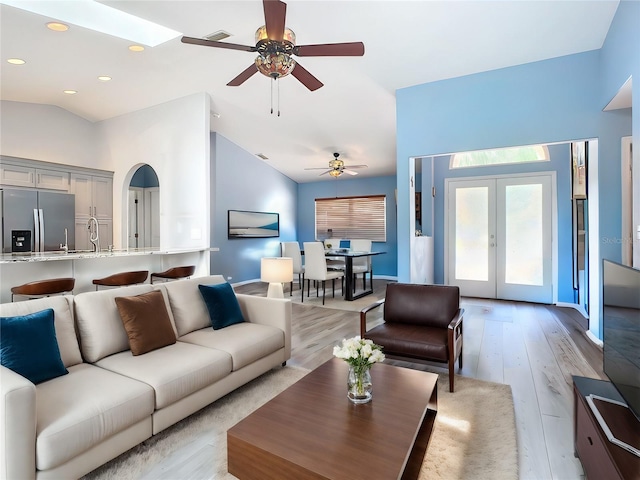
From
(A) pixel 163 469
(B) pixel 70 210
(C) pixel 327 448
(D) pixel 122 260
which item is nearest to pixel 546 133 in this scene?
(C) pixel 327 448

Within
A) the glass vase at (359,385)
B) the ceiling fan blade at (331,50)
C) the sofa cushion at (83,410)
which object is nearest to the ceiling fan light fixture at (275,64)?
the ceiling fan blade at (331,50)

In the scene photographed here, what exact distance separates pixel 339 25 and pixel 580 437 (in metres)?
3.89

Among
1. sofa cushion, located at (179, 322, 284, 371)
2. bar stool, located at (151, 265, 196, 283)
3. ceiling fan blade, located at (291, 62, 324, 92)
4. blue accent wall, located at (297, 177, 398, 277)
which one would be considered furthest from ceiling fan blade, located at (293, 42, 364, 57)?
blue accent wall, located at (297, 177, 398, 277)

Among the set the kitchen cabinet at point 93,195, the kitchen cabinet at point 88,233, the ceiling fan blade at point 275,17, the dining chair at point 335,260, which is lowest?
the dining chair at point 335,260

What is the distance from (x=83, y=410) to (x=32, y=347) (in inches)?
20.3

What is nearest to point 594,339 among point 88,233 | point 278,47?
point 278,47

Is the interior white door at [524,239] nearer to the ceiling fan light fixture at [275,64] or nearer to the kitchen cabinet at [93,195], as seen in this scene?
the ceiling fan light fixture at [275,64]

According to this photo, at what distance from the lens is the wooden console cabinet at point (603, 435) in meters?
1.28

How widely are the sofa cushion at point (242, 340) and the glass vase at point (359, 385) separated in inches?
40.9

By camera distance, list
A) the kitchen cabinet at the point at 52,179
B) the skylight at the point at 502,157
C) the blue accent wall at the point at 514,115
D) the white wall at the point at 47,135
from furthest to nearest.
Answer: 1. the skylight at the point at 502,157
2. the kitchen cabinet at the point at 52,179
3. the white wall at the point at 47,135
4. the blue accent wall at the point at 514,115

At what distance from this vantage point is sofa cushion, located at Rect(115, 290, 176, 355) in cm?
234

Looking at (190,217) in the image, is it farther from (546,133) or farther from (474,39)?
(546,133)

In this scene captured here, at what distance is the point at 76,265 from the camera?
3.21 meters

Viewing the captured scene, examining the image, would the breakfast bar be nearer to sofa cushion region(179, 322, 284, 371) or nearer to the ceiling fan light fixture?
sofa cushion region(179, 322, 284, 371)
